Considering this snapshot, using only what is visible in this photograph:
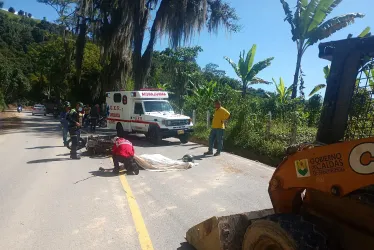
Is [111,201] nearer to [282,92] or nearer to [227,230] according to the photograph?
[227,230]

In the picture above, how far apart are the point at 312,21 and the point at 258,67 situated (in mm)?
4568

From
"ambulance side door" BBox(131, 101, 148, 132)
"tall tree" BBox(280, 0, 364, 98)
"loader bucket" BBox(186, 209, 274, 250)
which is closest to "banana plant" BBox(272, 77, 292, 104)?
"tall tree" BBox(280, 0, 364, 98)

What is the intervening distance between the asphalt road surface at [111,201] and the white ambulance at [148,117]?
428 cm

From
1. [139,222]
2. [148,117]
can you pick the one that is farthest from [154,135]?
[139,222]

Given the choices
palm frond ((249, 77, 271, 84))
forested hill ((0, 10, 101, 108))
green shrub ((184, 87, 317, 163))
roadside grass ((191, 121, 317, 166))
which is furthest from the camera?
forested hill ((0, 10, 101, 108))

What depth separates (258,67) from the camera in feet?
71.1

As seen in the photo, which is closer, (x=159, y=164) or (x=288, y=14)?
(x=159, y=164)

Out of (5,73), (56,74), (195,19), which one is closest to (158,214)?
(195,19)

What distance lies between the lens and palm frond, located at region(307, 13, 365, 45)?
1841 centimetres

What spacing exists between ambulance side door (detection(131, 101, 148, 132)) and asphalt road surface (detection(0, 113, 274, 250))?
193 inches

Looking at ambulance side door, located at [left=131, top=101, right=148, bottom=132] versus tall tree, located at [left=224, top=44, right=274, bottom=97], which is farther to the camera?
tall tree, located at [left=224, top=44, right=274, bottom=97]

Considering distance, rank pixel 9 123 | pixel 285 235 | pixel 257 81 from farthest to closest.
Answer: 1. pixel 9 123
2. pixel 257 81
3. pixel 285 235

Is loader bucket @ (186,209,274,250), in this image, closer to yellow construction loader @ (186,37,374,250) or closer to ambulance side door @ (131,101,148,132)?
yellow construction loader @ (186,37,374,250)

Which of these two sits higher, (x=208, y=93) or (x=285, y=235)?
(x=208, y=93)
